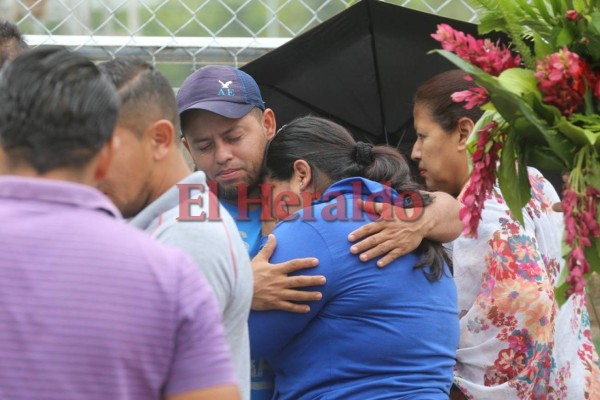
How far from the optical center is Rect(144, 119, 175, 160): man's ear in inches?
84.2

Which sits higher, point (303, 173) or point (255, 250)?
point (303, 173)

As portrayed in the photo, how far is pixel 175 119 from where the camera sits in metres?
2.23

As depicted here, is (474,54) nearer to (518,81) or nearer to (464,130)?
(518,81)

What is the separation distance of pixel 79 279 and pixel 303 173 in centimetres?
140

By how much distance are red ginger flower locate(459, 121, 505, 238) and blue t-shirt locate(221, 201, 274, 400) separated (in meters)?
0.71

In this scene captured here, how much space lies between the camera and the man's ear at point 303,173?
296 cm

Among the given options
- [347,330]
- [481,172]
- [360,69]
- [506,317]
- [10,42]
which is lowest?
[506,317]

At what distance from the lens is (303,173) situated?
9.73ft

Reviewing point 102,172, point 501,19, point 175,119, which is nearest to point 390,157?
point 501,19

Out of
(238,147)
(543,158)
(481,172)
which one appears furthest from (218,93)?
(543,158)

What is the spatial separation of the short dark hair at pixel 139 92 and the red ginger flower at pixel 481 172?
28.3 inches

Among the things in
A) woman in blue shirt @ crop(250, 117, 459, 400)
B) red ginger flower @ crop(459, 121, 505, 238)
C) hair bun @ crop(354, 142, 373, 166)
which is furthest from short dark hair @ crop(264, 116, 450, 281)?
red ginger flower @ crop(459, 121, 505, 238)

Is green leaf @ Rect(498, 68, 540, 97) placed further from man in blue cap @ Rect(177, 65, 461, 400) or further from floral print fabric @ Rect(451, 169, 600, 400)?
floral print fabric @ Rect(451, 169, 600, 400)

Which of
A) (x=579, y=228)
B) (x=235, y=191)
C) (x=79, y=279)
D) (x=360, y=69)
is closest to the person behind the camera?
(x=79, y=279)
